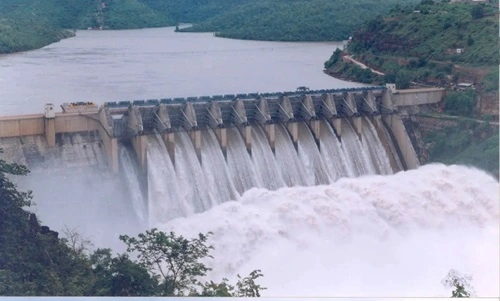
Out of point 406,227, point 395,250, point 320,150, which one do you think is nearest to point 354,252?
point 395,250

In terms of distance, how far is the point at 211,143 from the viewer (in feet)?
22.7

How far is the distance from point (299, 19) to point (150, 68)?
91.4 inches

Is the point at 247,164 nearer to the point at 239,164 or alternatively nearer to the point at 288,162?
the point at 239,164

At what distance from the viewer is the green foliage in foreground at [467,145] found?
7.17m

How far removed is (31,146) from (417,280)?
3129 millimetres

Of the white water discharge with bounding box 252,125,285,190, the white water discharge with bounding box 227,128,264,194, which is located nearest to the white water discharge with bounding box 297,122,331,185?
the white water discharge with bounding box 252,125,285,190

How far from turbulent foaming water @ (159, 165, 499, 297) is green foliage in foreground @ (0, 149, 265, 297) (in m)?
0.87

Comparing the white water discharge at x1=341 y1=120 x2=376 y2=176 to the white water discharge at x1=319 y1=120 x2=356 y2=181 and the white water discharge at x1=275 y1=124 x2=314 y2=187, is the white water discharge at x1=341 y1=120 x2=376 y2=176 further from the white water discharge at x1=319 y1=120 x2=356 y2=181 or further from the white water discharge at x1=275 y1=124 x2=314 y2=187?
the white water discharge at x1=275 y1=124 x2=314 y2=187

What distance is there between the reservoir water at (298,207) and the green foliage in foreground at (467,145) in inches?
4.6

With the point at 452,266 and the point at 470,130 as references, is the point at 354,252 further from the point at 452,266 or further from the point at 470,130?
the point at 470,130

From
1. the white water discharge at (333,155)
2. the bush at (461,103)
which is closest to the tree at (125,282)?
the white water discharge at (333,155)

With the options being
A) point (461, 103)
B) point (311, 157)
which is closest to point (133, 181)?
point (311, 157)

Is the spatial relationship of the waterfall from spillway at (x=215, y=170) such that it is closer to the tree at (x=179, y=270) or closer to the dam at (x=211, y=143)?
the dam at (x=211, y=143)

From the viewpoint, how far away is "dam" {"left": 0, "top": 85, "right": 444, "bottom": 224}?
637 cm
